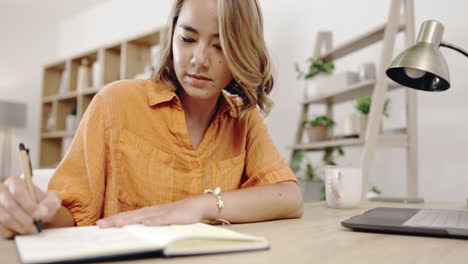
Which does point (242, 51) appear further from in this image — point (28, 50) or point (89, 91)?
point (28, 50)

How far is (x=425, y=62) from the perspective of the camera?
3.24 feet

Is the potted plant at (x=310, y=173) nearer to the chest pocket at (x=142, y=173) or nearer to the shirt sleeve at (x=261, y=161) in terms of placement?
the shirt sleeve at (x=261, y=161)

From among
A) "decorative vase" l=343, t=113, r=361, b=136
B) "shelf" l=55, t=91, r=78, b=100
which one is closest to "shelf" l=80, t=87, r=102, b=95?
"shelf" l=55, t=91, r=78, b=100

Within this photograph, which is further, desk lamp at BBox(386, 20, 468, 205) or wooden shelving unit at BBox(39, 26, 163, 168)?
wooden shelving unit at BBox(39, 26, 163, 168)

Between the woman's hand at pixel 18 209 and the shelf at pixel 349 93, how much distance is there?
6.08 feet

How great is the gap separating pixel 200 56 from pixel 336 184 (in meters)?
0.53

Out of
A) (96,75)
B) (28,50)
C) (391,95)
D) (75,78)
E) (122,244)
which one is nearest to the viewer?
(122,244)

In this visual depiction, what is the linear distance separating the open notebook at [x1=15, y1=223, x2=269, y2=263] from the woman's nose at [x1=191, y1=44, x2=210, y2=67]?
52 cm

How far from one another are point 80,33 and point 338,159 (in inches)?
164

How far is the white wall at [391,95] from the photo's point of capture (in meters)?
A: 2.25

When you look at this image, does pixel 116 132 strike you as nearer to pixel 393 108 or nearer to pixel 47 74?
pixel 393 108

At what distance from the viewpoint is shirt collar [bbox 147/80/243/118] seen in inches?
41.8

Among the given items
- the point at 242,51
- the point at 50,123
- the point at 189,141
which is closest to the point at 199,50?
the point at 242,51

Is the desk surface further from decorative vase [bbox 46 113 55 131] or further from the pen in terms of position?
decorative vase [bbox 46 113 55 131]
